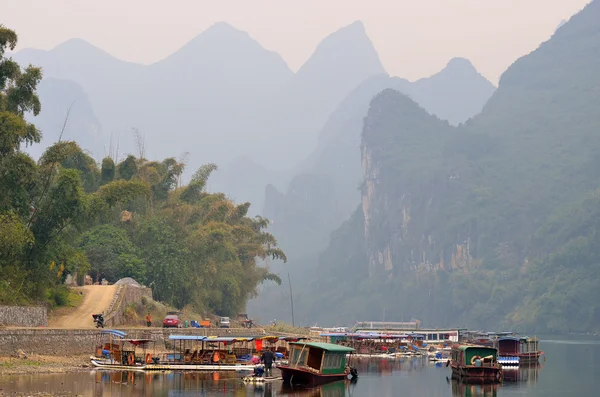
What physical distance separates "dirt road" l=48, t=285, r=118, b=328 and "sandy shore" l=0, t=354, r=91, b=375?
5.18 meters

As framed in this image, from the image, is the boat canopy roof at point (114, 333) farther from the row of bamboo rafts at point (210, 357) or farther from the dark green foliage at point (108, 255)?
the dark green foliage at point (108, 255)

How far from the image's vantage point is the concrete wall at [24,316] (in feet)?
179

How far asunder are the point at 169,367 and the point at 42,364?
293 inches

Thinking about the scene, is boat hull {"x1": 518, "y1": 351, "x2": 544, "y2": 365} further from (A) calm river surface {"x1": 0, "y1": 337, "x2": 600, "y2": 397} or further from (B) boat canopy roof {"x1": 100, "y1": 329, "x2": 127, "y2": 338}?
(B) boat canopy roof {"x1": 100, "y1": 329, "x2": 127, "y2": 338}

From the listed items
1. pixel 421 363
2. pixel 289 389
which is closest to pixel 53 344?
pixel 289 389

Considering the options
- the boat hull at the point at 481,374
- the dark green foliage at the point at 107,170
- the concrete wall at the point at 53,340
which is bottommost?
the boat hull at the point at 481,374

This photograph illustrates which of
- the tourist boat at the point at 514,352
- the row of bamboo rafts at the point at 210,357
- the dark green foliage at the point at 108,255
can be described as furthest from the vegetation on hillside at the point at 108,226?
the tourist boat at the point at 514,352

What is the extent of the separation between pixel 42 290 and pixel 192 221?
111 feet

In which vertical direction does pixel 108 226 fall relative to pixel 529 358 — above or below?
above

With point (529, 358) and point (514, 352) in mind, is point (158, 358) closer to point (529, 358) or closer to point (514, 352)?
point (514, 352)

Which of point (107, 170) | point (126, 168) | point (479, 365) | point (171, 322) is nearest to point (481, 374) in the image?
point (479, 365)

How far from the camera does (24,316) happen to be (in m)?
56.2

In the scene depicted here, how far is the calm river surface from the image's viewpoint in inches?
1720

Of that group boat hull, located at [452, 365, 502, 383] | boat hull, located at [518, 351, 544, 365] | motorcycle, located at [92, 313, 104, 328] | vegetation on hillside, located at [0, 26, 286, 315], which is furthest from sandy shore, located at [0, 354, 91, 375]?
boat hull, located at [518, 351, 544, 365]
